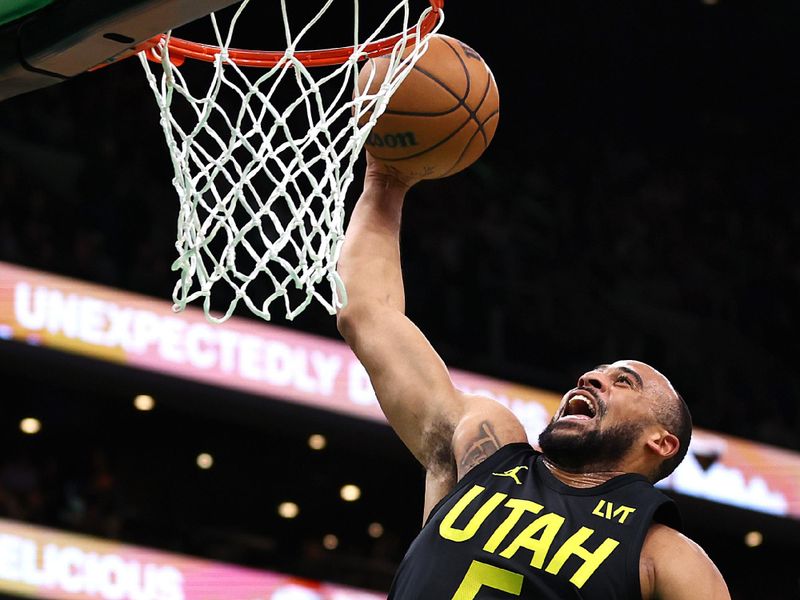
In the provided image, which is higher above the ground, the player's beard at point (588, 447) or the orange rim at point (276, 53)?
the orange rim at point (276, 53)

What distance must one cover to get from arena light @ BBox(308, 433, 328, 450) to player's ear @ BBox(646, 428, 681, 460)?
5.98 m

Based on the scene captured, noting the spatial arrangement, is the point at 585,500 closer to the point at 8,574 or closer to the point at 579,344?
the point at 8,574

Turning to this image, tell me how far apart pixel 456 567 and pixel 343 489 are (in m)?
7.96

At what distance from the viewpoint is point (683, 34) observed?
1178 cm

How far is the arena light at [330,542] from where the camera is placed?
10.2 meters

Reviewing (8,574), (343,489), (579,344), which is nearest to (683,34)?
(579,344)

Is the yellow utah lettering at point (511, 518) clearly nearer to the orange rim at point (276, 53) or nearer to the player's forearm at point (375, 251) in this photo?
the player's forearm at point (375, 251)

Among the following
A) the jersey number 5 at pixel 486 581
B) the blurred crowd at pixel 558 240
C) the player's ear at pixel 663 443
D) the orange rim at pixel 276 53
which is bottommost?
the blurred crowd at pixel 558 240

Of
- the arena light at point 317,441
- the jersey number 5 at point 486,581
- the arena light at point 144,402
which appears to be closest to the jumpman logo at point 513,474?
→ the jersey number 5 at point 486,581

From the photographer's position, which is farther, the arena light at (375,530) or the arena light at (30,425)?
the arena light at (375,530)

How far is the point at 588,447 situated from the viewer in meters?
2.81

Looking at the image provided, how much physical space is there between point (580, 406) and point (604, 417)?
0.06 metres

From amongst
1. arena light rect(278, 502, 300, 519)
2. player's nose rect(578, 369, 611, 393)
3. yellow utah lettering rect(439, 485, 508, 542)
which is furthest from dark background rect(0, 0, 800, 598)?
yellow utah lettering rect(439, 485, 508, 542)

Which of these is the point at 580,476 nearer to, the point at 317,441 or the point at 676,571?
the point at 676,571
